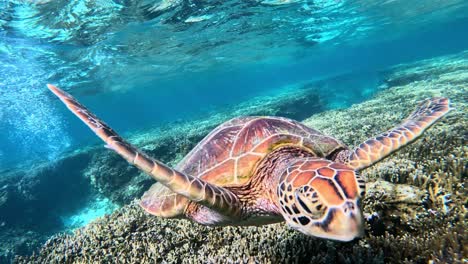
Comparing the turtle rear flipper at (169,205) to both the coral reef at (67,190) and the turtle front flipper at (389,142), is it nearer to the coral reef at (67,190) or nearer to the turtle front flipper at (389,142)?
the turtle front flipper at (389,142)

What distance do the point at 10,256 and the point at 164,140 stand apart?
7.56 meters

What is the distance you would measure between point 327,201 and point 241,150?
138cm

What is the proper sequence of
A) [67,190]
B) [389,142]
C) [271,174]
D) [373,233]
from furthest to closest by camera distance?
[67,190], [373,233], [389,142], [271,174]

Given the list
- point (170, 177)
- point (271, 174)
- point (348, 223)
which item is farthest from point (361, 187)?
point (170, 177)

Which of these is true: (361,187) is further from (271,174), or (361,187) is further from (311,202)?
(271,174)

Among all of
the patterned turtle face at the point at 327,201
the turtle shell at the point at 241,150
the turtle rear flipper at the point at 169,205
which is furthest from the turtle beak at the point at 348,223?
the turtle rear flipper at the point at 169,205

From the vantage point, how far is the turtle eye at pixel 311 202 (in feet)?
4.88

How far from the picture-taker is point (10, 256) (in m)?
9.82

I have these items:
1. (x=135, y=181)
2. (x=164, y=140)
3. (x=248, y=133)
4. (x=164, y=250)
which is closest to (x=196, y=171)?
(x=248, y=133)

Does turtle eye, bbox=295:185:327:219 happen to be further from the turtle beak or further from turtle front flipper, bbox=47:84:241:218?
turtle front flipper, bbox=47:84:241:218

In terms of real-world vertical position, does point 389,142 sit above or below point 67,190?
above

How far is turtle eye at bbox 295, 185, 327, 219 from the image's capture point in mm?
1488

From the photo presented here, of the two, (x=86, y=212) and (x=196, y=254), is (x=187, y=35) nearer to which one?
(x=86, y=212)

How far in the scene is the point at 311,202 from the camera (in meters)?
1.51
